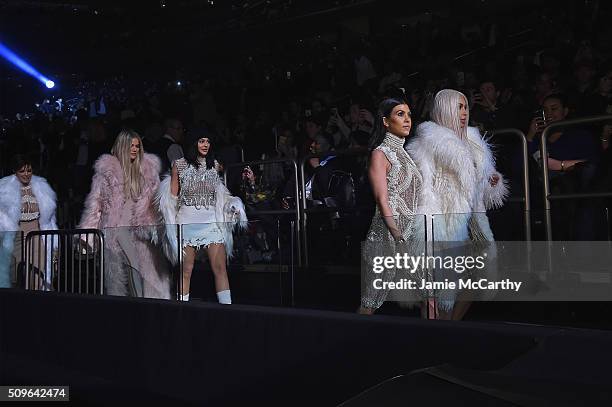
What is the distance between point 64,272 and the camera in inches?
263

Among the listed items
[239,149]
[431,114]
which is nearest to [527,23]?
[239,149]

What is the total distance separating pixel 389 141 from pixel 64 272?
3.02 m

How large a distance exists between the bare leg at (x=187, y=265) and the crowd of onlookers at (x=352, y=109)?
57 cm

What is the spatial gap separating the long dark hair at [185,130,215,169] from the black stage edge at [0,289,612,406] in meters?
2.58

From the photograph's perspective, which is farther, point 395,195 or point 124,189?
point 124,189

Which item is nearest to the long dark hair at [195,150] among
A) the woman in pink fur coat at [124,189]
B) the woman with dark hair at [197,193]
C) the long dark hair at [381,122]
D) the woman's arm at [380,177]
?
the woman with dark hair at [197,193]

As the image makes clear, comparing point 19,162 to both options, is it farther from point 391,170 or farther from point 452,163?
point 452,163

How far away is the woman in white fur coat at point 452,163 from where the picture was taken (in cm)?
530

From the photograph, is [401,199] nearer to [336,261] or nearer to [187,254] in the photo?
[336,261]

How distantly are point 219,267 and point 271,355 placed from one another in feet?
7.83

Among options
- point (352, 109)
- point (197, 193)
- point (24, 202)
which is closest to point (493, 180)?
point (197, 193)

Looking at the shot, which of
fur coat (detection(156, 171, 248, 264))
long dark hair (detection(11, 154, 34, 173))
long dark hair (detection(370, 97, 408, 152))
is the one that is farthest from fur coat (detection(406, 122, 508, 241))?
long dark hair (detection(11, 154, 34, 173))

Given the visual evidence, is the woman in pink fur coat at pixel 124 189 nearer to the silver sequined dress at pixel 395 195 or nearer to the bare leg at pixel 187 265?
the bare leg at pixel 187 265

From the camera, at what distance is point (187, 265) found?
18.4ft
